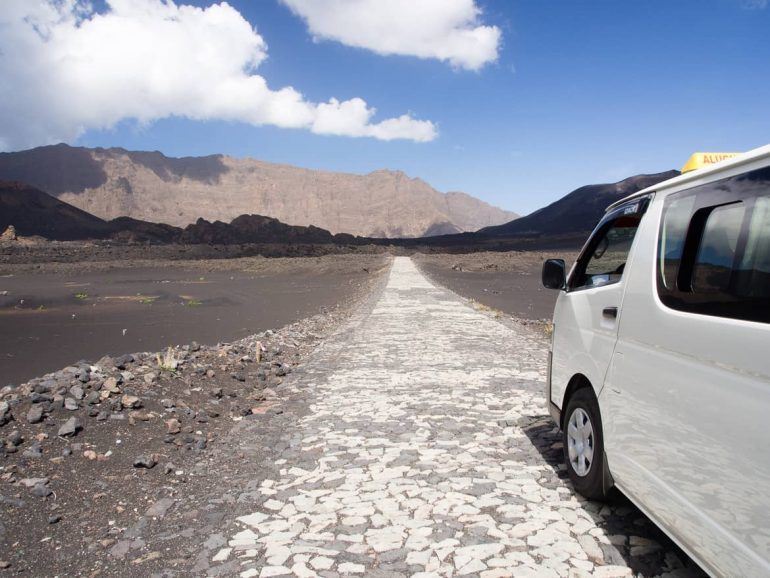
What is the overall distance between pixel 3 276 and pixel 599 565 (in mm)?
48733

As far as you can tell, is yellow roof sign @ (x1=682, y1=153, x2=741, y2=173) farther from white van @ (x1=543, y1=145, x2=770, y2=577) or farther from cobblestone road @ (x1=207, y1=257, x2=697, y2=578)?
cobblestone road @ (x1=207, y1=257, x2=697, y2=578)

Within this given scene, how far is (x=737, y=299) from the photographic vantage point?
242 cm

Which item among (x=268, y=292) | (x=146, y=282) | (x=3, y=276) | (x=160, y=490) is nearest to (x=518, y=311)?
(x=268, y=292)

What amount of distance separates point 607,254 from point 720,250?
1628mm

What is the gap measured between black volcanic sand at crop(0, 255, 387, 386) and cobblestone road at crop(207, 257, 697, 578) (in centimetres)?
767

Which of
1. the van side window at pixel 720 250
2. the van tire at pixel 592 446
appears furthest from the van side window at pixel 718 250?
the van tire at pixel 592 446

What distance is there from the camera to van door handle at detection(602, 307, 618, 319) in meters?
3.54

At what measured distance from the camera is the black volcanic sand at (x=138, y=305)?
14031mm

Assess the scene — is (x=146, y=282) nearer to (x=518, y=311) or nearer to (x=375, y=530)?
(x=518, y=311)

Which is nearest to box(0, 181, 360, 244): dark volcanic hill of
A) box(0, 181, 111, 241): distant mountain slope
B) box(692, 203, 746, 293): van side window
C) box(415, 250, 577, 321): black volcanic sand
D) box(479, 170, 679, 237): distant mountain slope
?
box(0, 181, 111, 241): distant mountain slope

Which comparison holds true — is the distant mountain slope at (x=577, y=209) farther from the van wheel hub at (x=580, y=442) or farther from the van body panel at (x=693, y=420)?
the van body panel at (x=693, y=420)

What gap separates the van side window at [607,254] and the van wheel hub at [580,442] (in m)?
0.92

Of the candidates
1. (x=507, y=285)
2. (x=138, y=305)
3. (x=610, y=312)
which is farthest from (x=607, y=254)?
(x=507, y=285)

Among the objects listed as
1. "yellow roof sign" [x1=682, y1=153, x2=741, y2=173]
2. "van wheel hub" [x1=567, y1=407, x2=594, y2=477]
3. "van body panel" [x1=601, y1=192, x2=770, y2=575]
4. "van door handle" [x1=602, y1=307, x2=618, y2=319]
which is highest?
"yellow roof sign" [x1=682, y1=153, x2=741, y2=173]
